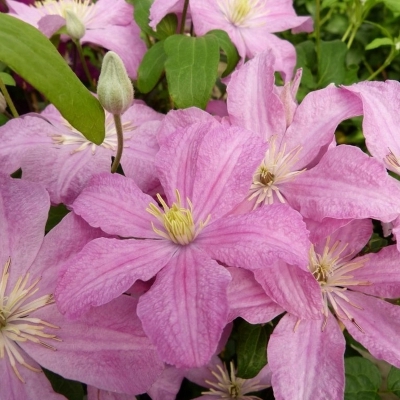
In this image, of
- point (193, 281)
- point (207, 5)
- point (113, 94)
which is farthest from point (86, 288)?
point (207, 5)

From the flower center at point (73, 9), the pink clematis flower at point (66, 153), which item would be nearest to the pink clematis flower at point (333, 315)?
the pink clematis flower at point (66, 153)

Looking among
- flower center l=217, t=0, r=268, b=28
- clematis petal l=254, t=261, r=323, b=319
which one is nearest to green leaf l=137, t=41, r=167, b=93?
flower center l=217, t=0, r=268, b=28

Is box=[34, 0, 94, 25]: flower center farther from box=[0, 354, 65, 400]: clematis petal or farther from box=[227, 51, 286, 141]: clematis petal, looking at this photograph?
box=[0, 354, 65, 400]: clematis petal

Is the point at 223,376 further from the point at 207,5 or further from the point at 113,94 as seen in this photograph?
the point at 207,5

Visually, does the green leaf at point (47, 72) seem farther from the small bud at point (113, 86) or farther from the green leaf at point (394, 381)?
the green leaf at point (394, 381)

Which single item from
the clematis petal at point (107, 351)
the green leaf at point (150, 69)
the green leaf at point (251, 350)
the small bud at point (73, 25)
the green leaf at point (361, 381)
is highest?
the small bud at point (73, 25)

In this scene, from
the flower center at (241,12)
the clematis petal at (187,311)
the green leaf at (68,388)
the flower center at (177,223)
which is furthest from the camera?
the flower center at (241,12)
